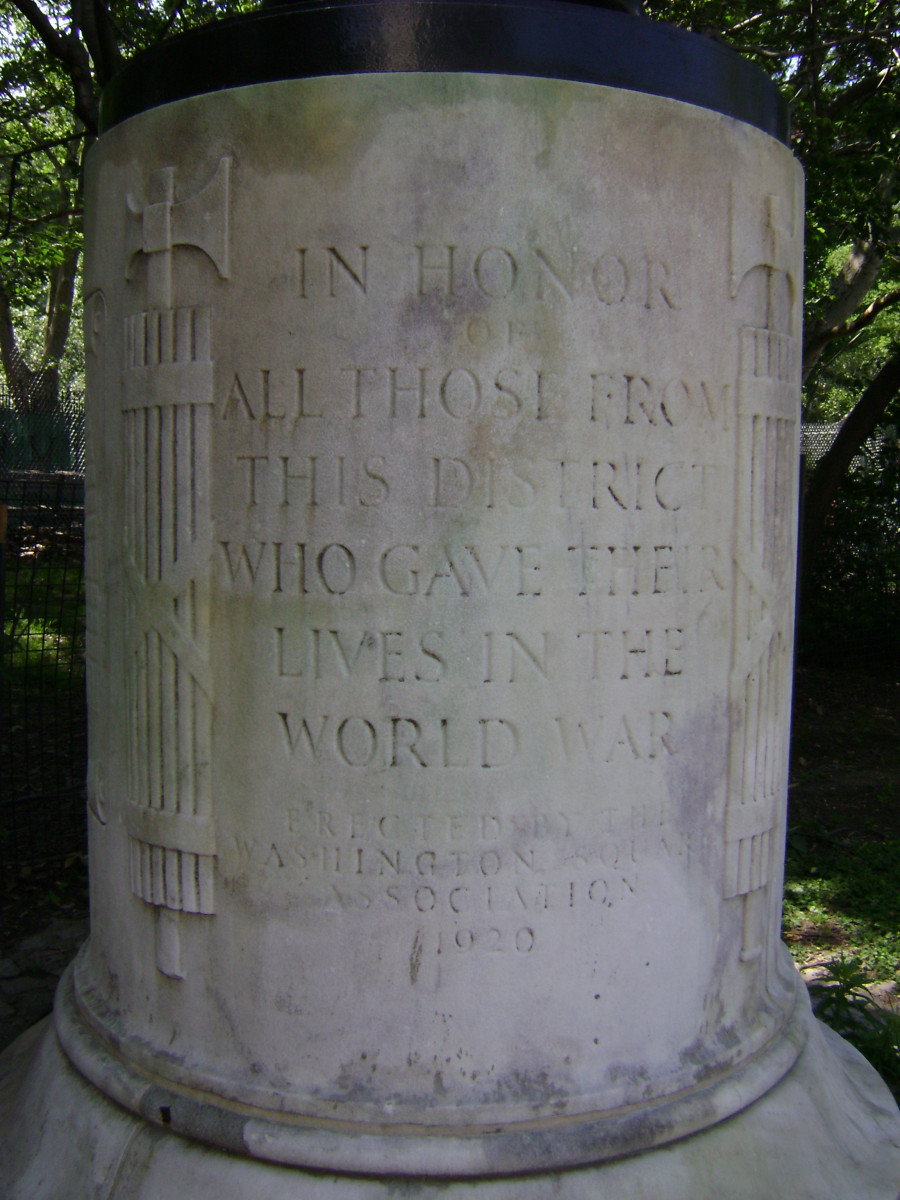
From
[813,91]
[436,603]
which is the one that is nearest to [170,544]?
[436,603]

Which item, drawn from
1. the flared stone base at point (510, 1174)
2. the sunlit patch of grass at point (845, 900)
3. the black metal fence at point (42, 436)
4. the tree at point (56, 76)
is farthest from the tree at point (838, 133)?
the black metal fence at point (42, 436)

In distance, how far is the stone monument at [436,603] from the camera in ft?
8.30

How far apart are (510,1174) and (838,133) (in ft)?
26.4

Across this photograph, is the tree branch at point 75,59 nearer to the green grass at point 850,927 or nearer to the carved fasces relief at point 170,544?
the carved fasces relief at point 170,544

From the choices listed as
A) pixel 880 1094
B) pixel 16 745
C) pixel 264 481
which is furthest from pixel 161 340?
pixel 16 745

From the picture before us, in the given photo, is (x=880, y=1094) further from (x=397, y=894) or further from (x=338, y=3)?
(x=338, y=3)

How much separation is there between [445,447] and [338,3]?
1125mm

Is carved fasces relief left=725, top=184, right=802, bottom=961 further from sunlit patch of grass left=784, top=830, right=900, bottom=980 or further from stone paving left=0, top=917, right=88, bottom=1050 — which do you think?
stone paving left=0, top=917, right=88, bottom=1050

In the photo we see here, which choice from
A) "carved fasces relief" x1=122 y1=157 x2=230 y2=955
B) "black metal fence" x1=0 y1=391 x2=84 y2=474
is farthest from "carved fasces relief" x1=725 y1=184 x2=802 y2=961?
"black metal fence" x1=0 y1=391 x2=84 y2=474

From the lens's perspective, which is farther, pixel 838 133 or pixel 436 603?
pixel 838 133

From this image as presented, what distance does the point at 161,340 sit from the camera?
2.73 meters

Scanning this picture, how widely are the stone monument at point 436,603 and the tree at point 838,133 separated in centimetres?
416

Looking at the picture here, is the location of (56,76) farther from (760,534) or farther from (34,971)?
(760,534)

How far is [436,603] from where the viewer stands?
2.56 meters
